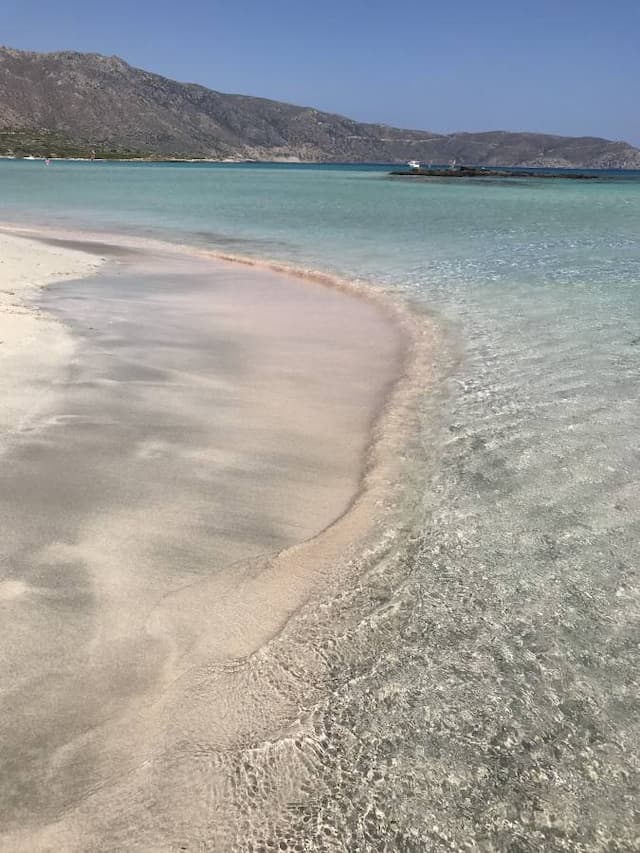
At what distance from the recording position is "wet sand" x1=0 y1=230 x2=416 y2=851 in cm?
232

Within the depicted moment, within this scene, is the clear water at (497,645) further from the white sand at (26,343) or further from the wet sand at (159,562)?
the white sand at (26,343)

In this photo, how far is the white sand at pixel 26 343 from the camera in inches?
216

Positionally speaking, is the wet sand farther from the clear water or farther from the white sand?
the clear water

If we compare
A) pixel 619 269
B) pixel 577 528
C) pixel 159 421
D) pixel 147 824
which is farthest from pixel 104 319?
pixel 619 269

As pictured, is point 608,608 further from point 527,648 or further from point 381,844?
point 381,844

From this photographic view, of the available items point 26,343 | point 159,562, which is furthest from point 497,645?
point 26,343

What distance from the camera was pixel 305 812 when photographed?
7.32ft

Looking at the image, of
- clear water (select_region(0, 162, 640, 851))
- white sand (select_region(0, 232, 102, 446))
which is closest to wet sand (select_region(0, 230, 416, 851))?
white sand (select_region(0, 232, 102, 446))

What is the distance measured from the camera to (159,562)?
3561 mm

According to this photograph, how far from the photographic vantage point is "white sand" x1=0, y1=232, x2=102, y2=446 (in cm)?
550

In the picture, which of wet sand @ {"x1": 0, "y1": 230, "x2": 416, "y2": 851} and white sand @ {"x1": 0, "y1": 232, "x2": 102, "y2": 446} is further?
white sand @ {"x1": 0, "y1": 232, "x2": 102, "y2": 446}

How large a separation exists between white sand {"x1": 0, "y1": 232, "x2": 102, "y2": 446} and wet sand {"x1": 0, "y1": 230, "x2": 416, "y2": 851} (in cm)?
11

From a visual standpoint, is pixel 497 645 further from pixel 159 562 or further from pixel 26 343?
pixel 26 343

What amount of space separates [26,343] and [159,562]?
4.77 metres
